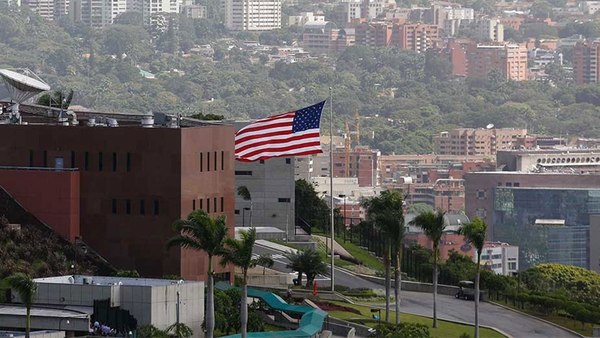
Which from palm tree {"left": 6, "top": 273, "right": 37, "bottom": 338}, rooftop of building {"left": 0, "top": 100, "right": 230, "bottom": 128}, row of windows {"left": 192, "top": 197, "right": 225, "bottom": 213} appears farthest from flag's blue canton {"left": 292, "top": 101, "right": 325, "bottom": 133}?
palm tree {"left": 6, "top": 273, "right": 37, "bottom": 338}

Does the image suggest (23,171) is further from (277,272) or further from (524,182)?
(524,182)

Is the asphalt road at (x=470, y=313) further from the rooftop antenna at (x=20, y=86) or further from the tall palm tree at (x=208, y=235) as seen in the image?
the tall palm tree at (x=208, y=235)

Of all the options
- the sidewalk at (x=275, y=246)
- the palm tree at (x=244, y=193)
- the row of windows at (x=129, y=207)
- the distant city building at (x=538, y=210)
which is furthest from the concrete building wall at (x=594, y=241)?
the row of windows at (x=129, y=207)

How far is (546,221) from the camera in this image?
155 m

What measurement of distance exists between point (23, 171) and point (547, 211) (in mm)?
108190

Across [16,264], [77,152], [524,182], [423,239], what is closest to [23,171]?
[77,152]

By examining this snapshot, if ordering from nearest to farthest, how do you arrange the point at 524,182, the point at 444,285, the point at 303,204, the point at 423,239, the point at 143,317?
the point at 143,317, the point at 444,285, the point at 303,204, the point at 423,239, the point at 524,182

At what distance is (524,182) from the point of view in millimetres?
170125

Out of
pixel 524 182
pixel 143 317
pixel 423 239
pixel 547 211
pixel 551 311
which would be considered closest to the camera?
pixel 143 317

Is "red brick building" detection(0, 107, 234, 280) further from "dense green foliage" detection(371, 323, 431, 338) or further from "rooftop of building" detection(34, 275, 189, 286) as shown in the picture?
"rooftop of building" detection(34, 275, 189, 286)

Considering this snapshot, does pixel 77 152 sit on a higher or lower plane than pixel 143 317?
higher

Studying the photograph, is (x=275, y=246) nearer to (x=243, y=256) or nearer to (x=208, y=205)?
(x=208, y=205)

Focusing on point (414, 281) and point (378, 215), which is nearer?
point (378, 215)

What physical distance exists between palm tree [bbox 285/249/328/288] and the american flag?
4073 millimetres
